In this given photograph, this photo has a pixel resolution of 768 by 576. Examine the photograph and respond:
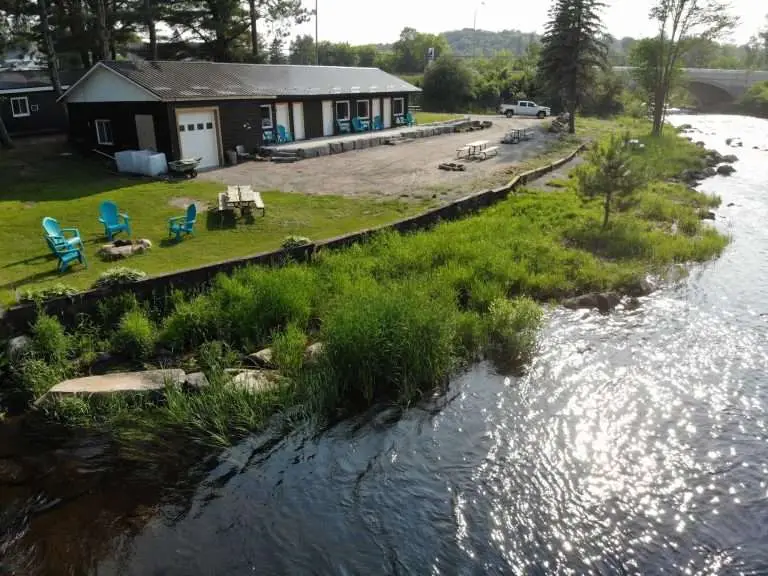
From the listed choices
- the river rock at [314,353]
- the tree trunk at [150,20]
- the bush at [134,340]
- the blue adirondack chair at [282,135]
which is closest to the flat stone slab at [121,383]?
the bush at [134,340]

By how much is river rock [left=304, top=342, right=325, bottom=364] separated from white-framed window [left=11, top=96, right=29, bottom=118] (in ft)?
90.6

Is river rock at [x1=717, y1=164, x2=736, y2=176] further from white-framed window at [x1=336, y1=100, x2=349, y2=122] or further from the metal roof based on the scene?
white-framed window at [x1=336, y1=100, x2=349, y2=122]

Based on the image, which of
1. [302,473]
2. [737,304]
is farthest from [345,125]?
[302,473]

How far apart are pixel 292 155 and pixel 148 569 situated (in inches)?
835

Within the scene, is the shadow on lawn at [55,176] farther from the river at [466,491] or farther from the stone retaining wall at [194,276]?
the river at [466,491]

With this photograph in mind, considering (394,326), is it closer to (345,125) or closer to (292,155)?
(292,155)

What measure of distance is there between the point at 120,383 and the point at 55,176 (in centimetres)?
1654

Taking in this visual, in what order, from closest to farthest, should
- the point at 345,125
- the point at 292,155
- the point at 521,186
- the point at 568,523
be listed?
the point at 568,523
the point at 521,186
the point at 292,155
the point at 345,125

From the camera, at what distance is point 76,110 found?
83.8 feet

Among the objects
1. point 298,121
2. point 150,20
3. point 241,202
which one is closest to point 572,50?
point 298,121

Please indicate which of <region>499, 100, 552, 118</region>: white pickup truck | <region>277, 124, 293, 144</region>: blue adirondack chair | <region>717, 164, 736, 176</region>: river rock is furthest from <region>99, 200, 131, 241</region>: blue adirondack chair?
<region>499, 100, 552, 118</region>: white pickup truck

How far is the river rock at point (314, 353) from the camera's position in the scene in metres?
9.06

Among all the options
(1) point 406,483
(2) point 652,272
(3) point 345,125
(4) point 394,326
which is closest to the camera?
(1) point 406,483

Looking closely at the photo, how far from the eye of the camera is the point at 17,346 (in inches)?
347
